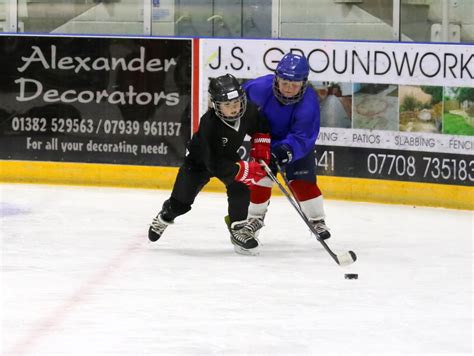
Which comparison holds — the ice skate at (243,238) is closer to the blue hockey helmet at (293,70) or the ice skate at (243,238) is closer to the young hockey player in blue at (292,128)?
the young hockey player in blue at (292,128)

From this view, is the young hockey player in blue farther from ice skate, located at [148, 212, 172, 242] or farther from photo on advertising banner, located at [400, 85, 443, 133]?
photo on advertising banner, located at [400, 85, 443, 133]

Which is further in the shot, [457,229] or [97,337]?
[457,229]

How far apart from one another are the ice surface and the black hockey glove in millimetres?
455

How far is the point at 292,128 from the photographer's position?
525 cm

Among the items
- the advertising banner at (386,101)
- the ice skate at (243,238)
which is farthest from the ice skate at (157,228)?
the advertising banner at (386,101)

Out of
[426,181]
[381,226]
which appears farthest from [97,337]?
[426,181]

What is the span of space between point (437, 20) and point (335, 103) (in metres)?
0.80

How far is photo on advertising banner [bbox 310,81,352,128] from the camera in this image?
7.05m

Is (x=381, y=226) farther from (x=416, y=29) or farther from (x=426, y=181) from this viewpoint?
(x=416, y=29)

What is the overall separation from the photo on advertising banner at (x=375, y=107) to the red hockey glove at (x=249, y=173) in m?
2.08

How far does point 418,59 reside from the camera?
683cm

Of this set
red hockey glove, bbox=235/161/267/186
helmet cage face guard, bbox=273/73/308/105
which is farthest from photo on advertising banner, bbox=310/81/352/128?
red hockey glove, bbox=235/161/267/186

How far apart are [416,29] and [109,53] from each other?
2022 millimetres

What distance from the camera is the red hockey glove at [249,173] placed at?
16.3 feet
